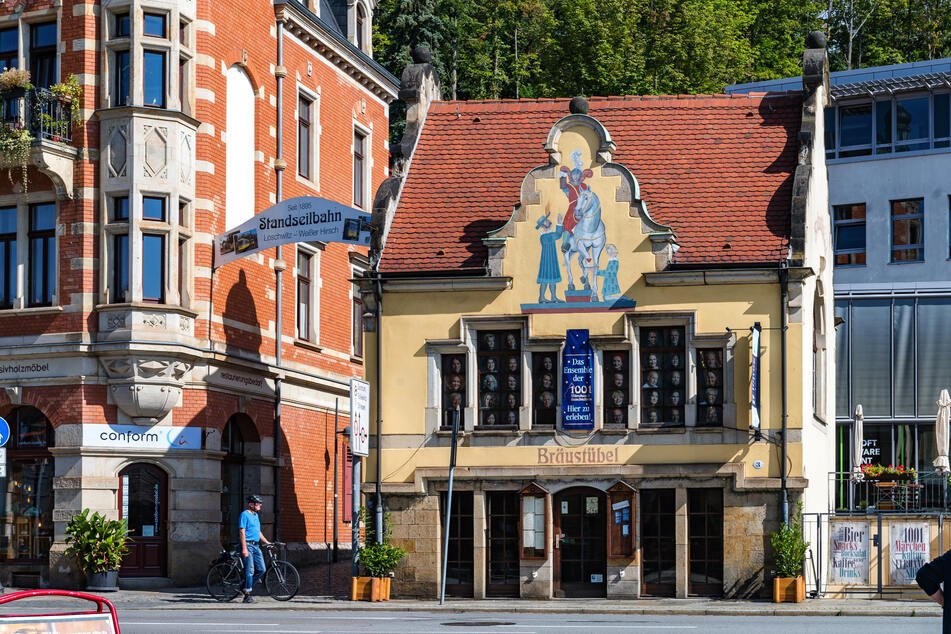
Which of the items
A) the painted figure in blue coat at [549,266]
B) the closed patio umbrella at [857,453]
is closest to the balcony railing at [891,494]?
the closed patio umbrella at [857,453]

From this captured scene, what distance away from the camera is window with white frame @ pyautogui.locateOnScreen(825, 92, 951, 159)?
50.6 m

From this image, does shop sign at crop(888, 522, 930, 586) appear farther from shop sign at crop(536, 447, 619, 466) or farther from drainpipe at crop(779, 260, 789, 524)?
shop sign at crop(536, 447, 619, 466)

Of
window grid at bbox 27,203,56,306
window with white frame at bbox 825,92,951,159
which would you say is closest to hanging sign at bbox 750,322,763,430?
window grid at bbox 27,203,56,306

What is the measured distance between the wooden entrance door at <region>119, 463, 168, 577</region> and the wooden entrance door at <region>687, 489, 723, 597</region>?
11.0 metres

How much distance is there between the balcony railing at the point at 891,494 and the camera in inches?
1291

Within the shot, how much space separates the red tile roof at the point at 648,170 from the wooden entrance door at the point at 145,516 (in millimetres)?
6814

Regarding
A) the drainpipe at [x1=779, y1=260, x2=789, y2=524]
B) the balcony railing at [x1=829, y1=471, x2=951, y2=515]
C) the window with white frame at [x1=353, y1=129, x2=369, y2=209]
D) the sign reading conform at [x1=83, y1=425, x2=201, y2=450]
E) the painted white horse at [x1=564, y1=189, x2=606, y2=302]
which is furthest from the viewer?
the window with white frame at [x1=353, y1=129, x2=369, y2=209]

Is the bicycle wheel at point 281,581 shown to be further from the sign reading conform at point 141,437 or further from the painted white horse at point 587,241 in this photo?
the painted white horse at point 587,241

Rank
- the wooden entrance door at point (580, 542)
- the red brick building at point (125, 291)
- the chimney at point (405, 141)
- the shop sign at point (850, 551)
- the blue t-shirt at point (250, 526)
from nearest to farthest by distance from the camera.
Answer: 1. the blue t-shirt at point (250, 526)
2. the shop sign at point (850, 551)
3. the wooden entrance door at point (580, 542)
4. the chimney at point (405, 141)
5. the red brick building at point (125, 291)

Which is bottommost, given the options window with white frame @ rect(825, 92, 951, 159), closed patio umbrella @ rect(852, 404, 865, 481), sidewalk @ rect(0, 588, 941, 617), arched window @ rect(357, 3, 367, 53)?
sidewalk @ rect(0, 588, 941, 617)

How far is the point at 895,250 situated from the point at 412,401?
87.0ft

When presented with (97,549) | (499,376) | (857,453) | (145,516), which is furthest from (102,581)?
(857,453)

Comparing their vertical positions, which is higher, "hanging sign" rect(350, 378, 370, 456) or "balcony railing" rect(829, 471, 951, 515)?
"hanging sign" rect(350, 378, 370, 456)

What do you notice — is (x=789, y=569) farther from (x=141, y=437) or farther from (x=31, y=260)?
(x=31, y=260)
